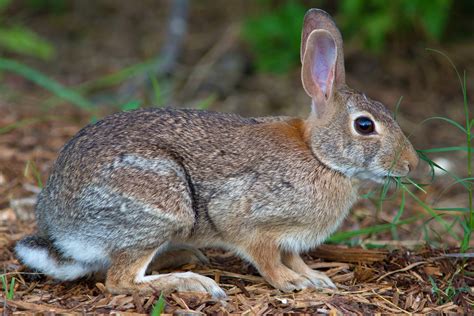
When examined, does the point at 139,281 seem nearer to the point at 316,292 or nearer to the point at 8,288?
the point at 8,288

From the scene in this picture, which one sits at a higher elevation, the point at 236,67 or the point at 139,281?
the point at 236,67

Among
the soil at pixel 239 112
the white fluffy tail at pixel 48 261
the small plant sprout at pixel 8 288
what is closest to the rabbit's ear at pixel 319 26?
the soil at pixel 239 112

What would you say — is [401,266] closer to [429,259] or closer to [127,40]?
[429,259]

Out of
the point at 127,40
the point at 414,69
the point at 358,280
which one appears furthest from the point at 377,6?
the point at 358,280

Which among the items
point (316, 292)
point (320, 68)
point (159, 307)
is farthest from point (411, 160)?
point (159, 307)

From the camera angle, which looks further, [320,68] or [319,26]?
A: [319,26]

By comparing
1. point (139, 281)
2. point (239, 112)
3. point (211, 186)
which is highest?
point (211, 186)

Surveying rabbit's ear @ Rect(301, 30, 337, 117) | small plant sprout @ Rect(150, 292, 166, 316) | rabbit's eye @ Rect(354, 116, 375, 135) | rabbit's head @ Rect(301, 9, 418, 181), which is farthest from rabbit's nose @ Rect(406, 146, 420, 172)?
small plant sprout @ Rect(150, 292, 166, 316)

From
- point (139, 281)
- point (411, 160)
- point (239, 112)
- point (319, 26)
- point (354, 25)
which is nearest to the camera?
point (139, 281)
